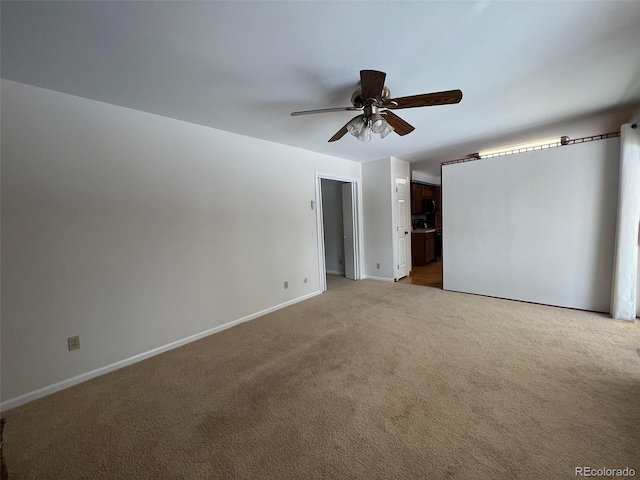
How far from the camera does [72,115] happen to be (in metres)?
2.09

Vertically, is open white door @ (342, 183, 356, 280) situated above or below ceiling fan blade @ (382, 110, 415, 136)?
below

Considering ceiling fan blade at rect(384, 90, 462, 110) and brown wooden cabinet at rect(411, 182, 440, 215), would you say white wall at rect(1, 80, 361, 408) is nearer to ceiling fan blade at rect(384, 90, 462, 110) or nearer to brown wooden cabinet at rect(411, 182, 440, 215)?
ceiling fan blade at rect(384, 90, 462, 110)

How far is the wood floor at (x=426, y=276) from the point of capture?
4747 millimetres

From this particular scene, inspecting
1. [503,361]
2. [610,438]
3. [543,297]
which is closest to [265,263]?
[503,361]

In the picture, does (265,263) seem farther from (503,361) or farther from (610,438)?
(610,438)

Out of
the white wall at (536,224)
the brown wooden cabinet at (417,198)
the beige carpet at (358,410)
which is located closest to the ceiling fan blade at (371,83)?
the beige carpet at (358,410)

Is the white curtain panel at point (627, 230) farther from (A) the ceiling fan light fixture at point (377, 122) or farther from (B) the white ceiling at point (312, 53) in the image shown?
(A) the ceiling fan light fixture at point (377, 122)

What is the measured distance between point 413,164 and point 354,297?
11.3ft

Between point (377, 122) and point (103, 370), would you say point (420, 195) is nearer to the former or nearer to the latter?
point (377, 122)

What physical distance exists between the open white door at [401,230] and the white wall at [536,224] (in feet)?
3.13

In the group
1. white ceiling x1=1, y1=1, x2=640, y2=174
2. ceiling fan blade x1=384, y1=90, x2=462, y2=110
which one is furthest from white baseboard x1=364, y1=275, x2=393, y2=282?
ceiling fan blade x1=384, y1=90, x2=462, y2=110

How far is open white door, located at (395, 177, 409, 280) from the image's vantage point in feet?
16.3

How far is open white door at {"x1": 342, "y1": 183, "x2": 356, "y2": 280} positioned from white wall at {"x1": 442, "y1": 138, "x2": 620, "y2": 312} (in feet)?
5.69

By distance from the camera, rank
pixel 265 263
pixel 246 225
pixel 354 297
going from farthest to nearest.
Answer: pixel 354 297 < pixel 265 263 < pixel 246 225
